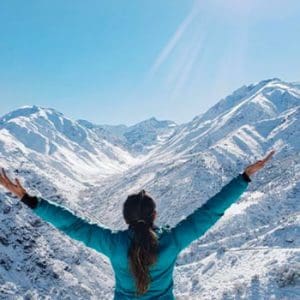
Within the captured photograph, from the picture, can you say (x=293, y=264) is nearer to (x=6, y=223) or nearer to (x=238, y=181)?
(x=6, y=223)

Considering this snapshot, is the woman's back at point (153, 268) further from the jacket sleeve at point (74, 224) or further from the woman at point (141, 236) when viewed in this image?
the jacket sleeve at point (74, 224)

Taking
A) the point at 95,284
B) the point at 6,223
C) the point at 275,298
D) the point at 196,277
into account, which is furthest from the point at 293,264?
the point at 6,223

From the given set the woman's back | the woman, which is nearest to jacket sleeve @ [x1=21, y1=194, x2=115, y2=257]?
the woman

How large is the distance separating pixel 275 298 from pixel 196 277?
53831mm

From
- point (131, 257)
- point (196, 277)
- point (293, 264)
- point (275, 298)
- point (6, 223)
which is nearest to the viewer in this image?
point (131, 257)

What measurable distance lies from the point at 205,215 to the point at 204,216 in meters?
0.02

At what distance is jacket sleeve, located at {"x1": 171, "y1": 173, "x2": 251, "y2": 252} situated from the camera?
675cm

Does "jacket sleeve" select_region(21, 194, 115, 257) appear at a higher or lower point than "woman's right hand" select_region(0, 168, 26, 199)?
lower

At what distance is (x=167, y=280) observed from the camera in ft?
21.9

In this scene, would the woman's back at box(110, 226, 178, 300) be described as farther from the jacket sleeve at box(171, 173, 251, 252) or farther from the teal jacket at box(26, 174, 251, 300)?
the jacket sleeve at box(171, 173, 251, 252)

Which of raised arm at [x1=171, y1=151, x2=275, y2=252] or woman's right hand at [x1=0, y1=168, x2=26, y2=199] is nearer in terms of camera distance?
raised arm at [x1=171, y1=151, x2=275, y2=252]

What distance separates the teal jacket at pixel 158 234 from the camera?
662 cm

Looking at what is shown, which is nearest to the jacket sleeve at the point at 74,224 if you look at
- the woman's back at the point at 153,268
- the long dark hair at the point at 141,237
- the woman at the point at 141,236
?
the woman at the point at 141,236

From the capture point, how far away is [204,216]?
6793 mm
